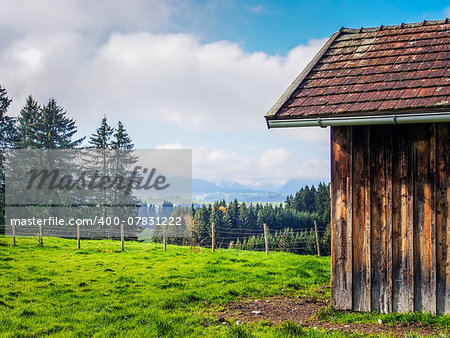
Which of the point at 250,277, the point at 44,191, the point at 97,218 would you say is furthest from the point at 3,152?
the point at 250,277

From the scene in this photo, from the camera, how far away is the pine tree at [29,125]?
1709 inches

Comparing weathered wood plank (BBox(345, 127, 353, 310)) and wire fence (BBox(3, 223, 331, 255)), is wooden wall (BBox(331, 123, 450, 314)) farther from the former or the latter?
wire fence (BBox(3, 223, 331, 255))

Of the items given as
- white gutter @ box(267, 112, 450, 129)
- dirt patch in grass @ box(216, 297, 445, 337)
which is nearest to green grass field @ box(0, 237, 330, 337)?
dirt patch in grass @ box(216, 297, 445, 337)

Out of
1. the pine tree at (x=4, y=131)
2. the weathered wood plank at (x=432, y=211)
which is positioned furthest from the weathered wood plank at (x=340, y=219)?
the pine tree at (x=4, y=131)

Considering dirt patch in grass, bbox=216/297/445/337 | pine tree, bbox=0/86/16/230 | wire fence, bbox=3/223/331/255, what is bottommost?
wire fence, bbox=3/223/331/255

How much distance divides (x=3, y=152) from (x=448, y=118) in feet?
151

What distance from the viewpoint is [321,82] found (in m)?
7.54

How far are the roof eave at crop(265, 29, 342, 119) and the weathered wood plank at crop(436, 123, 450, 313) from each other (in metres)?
2.61

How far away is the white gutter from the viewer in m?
5.81

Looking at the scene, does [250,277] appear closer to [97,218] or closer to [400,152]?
[400,152]

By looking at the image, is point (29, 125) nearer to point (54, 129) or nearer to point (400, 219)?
point (54, 129)

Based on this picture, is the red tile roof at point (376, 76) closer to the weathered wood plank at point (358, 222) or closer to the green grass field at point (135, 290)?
the weathered wood plank at point (358, 222)

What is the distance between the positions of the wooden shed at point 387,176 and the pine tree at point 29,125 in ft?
136

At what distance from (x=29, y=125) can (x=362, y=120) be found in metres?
45.3
